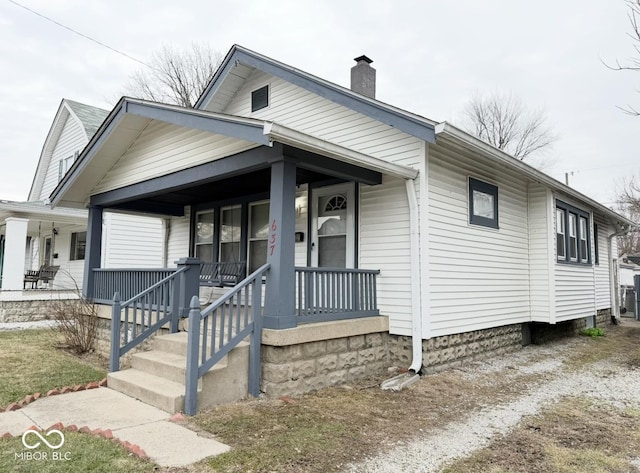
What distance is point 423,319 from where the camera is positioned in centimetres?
632

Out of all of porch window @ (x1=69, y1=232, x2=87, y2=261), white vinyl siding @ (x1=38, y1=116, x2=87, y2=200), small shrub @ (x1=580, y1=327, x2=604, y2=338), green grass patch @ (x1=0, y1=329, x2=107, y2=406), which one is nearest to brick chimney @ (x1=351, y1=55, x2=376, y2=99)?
green grass patch @ (x1=0, y1=329, x2=107, y2=406)

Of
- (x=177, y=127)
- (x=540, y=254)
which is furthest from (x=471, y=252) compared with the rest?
(x=177, y=127)

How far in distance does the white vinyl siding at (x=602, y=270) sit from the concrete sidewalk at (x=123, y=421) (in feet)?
41.8

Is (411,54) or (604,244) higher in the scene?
(411,54)

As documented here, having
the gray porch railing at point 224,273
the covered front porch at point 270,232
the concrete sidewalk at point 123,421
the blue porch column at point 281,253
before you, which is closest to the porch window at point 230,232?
the covered front porch at point 270,232

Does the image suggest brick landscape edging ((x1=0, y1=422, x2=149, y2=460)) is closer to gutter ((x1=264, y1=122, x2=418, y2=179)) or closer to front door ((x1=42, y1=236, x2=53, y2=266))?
gutter ((x1=264, y1=122, x2=418, y2=179))

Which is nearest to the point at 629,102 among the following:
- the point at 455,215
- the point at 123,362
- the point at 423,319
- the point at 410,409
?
the point at 455,215

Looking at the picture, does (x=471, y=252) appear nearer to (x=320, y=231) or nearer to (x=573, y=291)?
(x=320, y=231)

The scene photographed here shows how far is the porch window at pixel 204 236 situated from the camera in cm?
988

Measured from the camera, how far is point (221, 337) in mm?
4750

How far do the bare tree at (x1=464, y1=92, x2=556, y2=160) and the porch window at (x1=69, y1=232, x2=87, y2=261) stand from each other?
2474 centimetres

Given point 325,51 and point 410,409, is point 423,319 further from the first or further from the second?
point 325,51

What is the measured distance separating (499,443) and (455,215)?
3834 mm

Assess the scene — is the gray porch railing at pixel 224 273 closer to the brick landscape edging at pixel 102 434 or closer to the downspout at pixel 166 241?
the downspout at pixel 166 241
